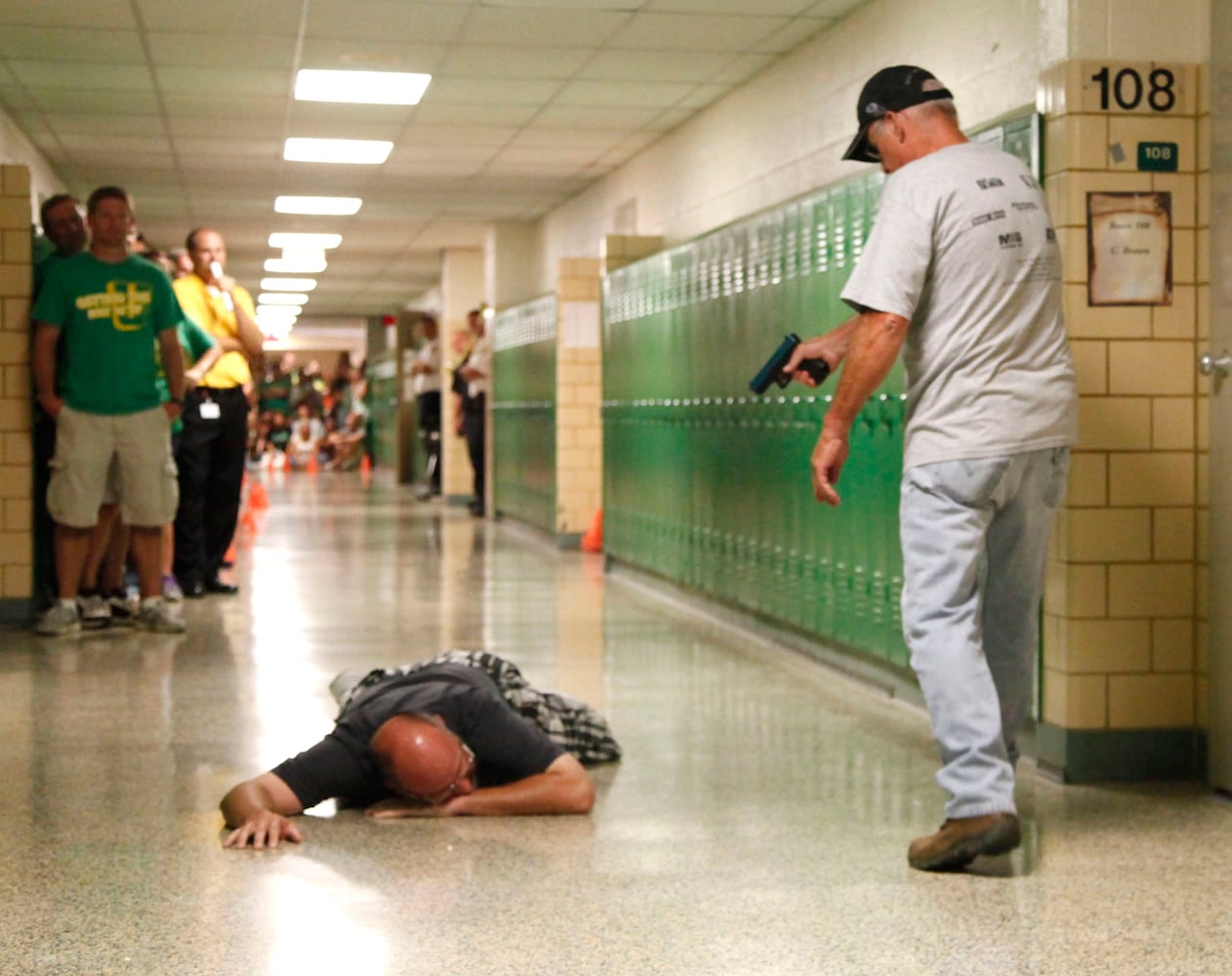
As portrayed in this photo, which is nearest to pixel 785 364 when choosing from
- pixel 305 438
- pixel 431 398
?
pixel 431 398

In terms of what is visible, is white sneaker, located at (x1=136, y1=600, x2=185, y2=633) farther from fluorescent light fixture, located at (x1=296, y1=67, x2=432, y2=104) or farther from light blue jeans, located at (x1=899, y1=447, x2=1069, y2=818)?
light blue jeans, located at (x1=899, y1=447, x2=1069, y2=818)

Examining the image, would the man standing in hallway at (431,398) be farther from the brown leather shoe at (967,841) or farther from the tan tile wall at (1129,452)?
the brown leather shoe at (967,841)

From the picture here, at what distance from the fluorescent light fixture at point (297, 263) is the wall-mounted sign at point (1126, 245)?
1434 centimetres

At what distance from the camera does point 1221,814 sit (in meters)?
4.03

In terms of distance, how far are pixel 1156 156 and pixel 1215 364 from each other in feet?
1.77

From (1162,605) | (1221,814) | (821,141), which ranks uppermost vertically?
(821,141)

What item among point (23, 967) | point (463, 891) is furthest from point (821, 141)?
point (23, 967)

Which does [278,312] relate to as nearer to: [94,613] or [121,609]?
[121,609]

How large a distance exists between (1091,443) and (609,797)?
1.44 m

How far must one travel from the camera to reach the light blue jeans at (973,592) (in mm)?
3486

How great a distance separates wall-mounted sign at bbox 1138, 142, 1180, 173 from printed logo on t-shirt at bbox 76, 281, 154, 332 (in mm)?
4039

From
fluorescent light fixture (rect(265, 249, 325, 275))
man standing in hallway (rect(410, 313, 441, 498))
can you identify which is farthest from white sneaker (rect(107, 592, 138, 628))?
man standing in hallway (rect(410, 313, 441, 498))

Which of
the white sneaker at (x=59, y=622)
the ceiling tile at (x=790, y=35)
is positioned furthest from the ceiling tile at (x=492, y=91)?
the white sneaker at (x=59, y=622)

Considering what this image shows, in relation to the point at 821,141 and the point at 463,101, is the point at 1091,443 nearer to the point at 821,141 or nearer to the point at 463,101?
the point at 821,141
